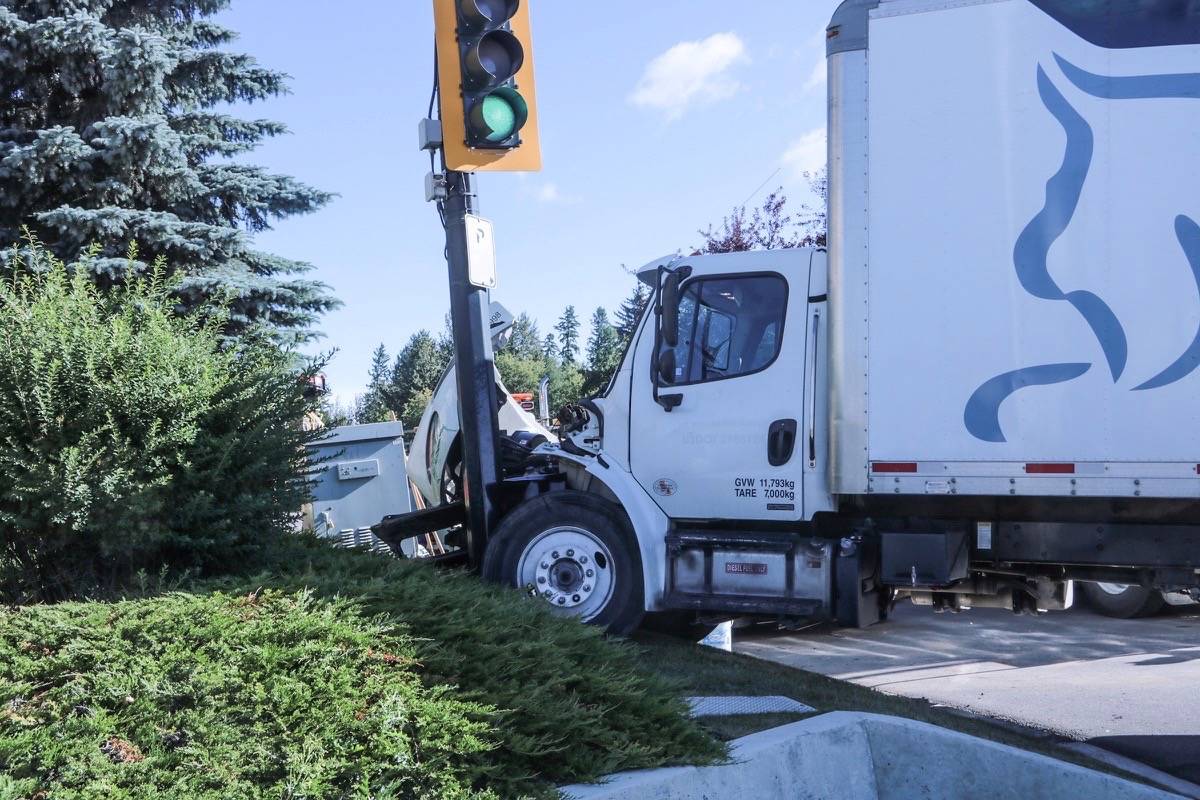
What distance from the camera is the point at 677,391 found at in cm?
714

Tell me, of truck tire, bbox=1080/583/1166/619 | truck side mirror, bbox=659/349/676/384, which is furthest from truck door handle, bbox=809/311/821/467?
truck tire, bbox=1080/583/1166/619

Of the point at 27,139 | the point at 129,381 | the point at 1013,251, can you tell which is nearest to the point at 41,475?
the point at 129,381

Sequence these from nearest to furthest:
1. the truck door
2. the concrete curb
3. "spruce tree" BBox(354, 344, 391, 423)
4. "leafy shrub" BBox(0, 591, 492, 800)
Answer: 1. "leafy shrub" BBox(0, 591, 492, 800)
2. the concrete curb
3. the truck door
4. "spruce tree" BBox(354, 344, 391, 423)

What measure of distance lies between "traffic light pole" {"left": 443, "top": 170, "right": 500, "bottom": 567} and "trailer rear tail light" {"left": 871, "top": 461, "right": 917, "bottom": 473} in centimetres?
264

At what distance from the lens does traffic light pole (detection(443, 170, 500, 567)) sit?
7082 mm

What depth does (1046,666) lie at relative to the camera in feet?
33.3

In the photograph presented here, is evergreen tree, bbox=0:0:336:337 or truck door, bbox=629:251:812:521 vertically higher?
evergreen tree, bbox=0:0:336:337

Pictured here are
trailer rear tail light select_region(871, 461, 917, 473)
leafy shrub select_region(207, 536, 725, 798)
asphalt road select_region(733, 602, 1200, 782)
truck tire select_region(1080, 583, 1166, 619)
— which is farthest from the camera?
truck tire select_region(1080, 583, 1166, 619)

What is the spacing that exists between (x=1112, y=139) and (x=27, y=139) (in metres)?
11.0

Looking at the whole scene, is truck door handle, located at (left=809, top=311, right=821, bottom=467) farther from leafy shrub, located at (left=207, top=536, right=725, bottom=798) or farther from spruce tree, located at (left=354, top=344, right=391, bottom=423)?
spruce tree, located at (left=354, top=344, right=391, bottom=423)

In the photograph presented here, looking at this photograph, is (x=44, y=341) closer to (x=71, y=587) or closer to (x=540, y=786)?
(x=71, y=587)

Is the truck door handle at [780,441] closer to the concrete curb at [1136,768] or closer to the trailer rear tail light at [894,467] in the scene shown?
the trailer rear tail light at [894,467]

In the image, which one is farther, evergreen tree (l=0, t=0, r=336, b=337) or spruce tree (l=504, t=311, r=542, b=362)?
spruce tree (l=504, t=311, r=542, b=362)

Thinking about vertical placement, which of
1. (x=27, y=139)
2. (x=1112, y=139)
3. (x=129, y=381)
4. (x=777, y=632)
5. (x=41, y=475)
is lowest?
(x=777, y=632)
